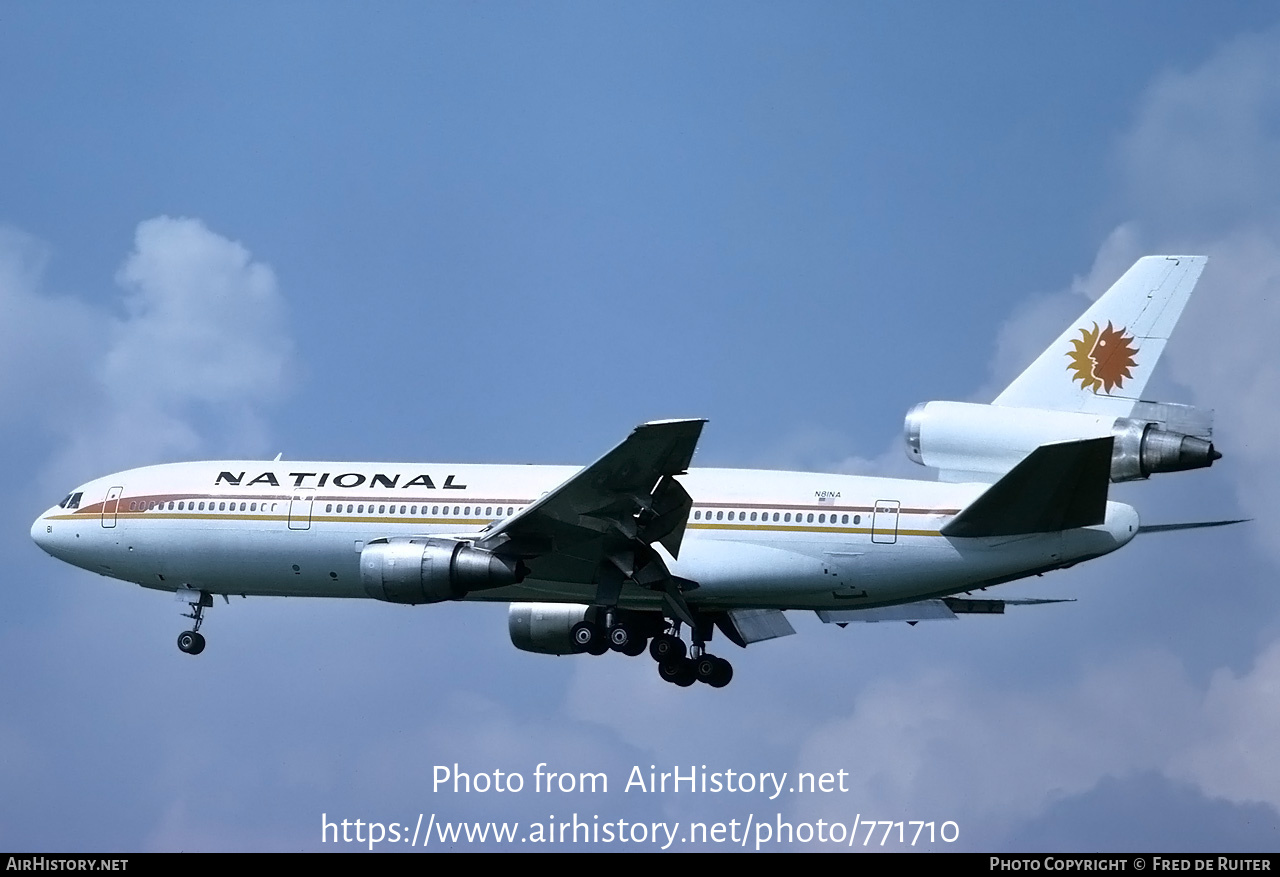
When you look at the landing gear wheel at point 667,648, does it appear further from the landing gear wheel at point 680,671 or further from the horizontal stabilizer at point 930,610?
A: the horizontal stabilizer at point 930,610

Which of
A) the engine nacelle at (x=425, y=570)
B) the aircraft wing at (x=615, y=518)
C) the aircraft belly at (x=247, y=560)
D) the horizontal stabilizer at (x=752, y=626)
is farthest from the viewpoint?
the horizontal stabilizer at (x=752, y=626)

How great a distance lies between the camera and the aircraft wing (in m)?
35.9

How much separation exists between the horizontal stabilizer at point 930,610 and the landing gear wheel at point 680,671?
349 cm

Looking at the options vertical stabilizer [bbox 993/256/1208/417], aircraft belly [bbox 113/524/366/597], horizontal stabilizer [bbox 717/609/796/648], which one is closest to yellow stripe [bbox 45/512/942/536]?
aircraft belly [bbox 113/524/366/597]

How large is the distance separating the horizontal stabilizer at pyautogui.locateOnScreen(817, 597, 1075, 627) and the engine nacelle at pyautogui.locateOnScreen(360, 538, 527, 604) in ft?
31.2

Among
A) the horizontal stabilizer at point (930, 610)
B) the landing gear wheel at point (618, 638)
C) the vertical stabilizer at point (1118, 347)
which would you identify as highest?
the vertical stabilizer at point (1118, 347)

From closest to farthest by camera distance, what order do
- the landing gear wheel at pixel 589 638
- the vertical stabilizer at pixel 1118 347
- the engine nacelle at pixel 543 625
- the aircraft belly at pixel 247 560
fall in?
the vertical stabilizer at pixel 1118 347
the aircraft belly at pixel 247 560
the landing gear wheel at pixel 589 638
the engine nacelle at pixel 543 625

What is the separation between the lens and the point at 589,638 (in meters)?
43.4

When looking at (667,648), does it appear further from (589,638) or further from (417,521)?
(417,521)

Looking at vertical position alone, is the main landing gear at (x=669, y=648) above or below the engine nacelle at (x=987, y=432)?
below

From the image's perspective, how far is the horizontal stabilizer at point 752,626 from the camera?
4475 centimetres

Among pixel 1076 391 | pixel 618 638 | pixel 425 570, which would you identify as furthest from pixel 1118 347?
pixel 425 570

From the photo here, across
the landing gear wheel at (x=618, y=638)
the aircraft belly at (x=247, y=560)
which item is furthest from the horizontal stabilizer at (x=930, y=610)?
the aircraft belly at (x=247, y=560)

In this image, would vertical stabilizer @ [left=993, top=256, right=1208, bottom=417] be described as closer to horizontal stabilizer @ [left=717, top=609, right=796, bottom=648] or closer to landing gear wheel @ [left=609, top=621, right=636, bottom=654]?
horizontal stabilizer @ [left=717, top=609, right=796, bottom=648]
